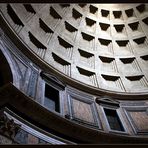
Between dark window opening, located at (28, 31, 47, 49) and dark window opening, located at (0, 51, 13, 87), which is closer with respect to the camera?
dark window opening, located at (0, 51, 13, 87)

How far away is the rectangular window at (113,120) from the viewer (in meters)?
10.1

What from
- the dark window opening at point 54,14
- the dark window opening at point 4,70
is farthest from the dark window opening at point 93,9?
the dark window opening at point 4,70

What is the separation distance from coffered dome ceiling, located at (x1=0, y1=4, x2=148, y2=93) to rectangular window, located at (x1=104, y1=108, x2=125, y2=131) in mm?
1655

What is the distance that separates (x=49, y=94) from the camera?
383 inches

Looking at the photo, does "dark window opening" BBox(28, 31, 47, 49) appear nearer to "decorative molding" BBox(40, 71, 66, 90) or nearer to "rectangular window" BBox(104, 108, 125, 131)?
"decorative molding" BBox(40, 71, 66, 90)

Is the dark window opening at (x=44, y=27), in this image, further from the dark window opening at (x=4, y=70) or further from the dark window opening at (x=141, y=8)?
the dark window opening at (x=141, y=8)

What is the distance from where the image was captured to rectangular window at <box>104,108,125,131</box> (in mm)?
10070

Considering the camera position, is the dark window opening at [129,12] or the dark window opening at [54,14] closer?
the dark window opening at [54,14]

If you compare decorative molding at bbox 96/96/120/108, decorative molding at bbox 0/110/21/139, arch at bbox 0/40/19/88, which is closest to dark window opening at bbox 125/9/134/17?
decorative molding at bbox 96/96/120/108

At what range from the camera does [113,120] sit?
10.5 metres

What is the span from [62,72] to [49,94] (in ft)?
6.44

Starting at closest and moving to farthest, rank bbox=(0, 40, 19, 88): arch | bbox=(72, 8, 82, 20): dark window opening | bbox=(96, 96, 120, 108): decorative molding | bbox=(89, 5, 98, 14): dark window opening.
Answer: bbox=(0, 40, 19, 88): arch
bbox=(96, 96, 120, 108): decorative molding
bbox=(72, 8, 82, 20): dark window opening
bbox=(89, 5, 98, 14): dark window opening

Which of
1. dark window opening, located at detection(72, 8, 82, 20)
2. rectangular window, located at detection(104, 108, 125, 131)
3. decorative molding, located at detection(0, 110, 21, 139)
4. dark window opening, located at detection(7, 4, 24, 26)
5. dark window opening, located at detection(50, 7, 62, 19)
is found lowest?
decorative molding, located at detection(0, 110, 21, 139)

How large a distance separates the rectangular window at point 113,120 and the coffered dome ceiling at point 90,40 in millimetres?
1655
